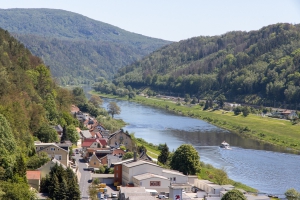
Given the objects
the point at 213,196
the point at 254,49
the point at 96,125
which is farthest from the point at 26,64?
the point at 254,49

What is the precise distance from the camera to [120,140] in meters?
34.4

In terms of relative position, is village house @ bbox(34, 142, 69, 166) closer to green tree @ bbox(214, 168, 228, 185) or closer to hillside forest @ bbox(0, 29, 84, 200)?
hillside forest @ bbox(0, 29, 84, 200)

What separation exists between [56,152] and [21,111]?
2537 mm

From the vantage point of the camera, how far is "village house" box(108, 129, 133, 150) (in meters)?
34.1

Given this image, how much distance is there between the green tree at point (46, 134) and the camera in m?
29.4

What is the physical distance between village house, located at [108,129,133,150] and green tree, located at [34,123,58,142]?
5.07 metres

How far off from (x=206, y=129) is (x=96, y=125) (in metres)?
10.8

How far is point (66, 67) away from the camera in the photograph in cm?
15575

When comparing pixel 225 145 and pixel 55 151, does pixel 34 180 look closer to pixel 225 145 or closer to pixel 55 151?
pixel 55 151

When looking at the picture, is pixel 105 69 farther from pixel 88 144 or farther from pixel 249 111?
pixel 88 144

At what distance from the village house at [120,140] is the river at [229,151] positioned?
294 cm

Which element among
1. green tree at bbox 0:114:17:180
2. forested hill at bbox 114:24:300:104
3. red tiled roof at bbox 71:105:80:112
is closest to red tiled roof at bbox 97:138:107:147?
red tiled roof at bbox 71:105:80:112

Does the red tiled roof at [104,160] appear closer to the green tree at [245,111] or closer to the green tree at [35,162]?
the green tree at [35,162]

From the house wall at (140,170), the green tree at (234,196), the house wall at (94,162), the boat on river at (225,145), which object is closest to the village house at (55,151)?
the house wall at (94,162)
